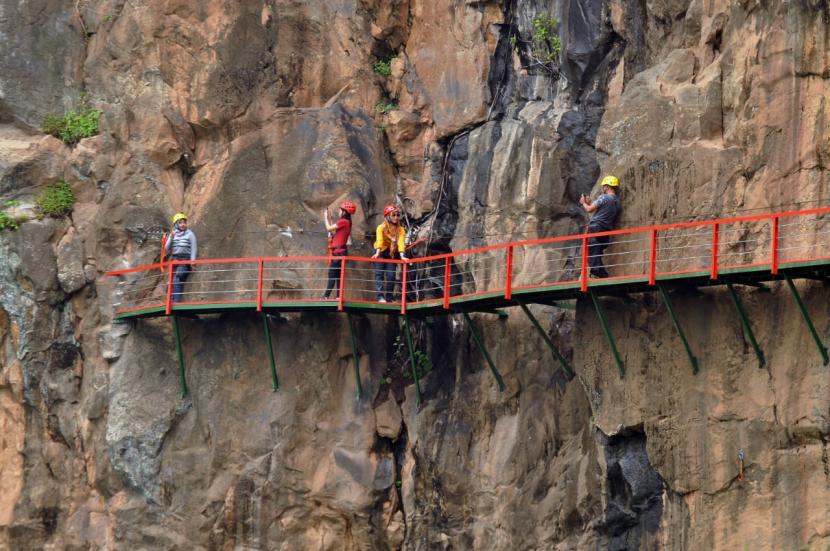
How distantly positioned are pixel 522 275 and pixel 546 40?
4463mm

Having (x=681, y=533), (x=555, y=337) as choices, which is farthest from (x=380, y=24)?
(x=681, y=533)

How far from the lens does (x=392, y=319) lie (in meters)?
30.5

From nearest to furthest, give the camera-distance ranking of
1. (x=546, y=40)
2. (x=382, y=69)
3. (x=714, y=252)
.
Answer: (x=714, y=252), (x=546, y=40), (x=382, y=69)

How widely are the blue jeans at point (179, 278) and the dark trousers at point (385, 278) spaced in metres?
3.33

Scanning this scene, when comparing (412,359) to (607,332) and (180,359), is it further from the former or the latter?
(180,359)

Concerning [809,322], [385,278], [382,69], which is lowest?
[809,322]

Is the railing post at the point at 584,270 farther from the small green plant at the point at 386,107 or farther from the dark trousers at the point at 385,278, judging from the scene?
the small green plant at the point at 386,107

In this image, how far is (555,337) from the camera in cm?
2883

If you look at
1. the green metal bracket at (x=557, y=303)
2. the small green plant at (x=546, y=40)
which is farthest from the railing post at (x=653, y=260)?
the small green plant at (x=546, y=40)

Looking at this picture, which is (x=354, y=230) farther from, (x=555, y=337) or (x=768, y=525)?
(x=768, y=525)

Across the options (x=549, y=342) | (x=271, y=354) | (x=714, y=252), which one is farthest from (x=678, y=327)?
(x=271, y=354)

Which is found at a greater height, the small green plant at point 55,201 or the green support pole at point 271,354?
the small green plant at point 55,201

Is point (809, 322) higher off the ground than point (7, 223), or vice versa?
point (7, 223)

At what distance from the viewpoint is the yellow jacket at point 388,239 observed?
97.0ft
